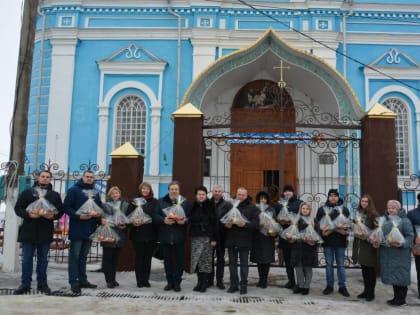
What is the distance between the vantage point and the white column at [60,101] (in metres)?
13.2

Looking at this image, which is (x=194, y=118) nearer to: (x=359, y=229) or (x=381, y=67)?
(x=359, y=229)

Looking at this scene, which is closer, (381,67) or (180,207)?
(180,207)

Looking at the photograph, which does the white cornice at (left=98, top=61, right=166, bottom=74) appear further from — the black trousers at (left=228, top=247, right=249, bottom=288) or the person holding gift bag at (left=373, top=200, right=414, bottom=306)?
the person holding gift bag at (left=373, top=200, right=414, bottom=306)

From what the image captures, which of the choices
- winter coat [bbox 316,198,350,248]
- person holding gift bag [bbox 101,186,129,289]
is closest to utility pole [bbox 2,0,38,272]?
person holding gift bag [bbox 101,186,129,289]

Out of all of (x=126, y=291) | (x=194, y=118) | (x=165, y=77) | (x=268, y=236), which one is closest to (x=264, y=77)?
(x=165, y=77)

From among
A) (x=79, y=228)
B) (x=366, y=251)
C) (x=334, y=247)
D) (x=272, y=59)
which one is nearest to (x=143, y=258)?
(x=79, y=228)

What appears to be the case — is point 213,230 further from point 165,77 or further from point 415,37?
point 415,37

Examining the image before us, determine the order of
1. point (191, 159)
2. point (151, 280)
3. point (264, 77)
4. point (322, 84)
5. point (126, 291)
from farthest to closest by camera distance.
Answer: point (264, 77) → point (322, 84) → point (191, 159) → point (151, 280) → point (126, 291)

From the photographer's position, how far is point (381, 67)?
13.3 m

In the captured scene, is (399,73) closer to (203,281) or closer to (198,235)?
(198,235)

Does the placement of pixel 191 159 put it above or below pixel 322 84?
below

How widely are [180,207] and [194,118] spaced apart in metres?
2.22

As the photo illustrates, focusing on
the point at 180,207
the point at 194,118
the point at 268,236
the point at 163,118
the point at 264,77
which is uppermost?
the point at 264,77

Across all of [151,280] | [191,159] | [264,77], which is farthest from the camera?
[264,77]
